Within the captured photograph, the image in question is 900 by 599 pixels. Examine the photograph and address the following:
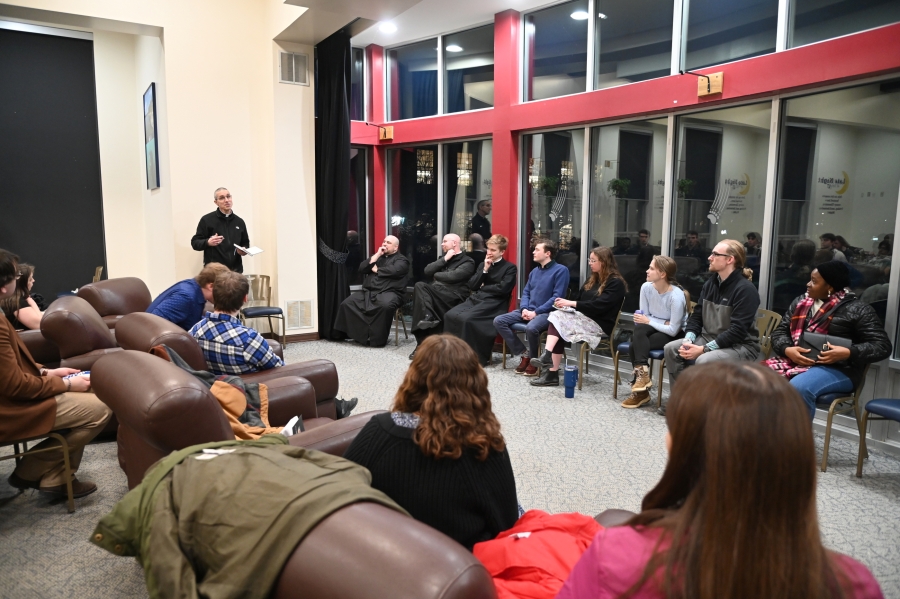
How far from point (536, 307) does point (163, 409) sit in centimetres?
438

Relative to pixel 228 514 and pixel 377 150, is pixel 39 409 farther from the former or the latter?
pixel 377 150

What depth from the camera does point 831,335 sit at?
12.4 ft

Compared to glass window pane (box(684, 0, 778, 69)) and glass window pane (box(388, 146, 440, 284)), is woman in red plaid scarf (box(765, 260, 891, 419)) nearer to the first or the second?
glass window pane (box(684, 0, 778, 69))

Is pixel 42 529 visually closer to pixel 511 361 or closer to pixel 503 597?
pixel 503 597

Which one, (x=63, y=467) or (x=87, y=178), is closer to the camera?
(x=63, y=467)

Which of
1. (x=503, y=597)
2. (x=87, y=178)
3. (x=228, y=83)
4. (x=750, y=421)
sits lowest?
(x=503, y=597)

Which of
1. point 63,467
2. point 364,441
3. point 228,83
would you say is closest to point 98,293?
point 228,83

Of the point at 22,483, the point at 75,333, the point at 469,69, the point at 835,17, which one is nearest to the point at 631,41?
the point at 835,17

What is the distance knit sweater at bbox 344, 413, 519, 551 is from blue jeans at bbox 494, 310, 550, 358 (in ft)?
12.9

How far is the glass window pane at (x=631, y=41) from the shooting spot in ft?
17.8

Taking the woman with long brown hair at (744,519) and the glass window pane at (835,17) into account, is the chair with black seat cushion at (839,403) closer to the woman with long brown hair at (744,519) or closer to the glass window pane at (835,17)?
the glass window pane at (835,17)

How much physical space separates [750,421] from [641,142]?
5.29 metres

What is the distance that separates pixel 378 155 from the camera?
8.10 m

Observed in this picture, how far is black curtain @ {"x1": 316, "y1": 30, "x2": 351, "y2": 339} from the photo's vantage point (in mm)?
6801
